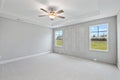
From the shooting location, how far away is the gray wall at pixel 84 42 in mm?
3660

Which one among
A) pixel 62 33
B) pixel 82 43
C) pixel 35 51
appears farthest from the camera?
pixel 62 33

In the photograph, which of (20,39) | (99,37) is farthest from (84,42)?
(20,39)

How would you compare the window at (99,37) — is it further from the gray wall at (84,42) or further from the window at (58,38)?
the window at (58,38)

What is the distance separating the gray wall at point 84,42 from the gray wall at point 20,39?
1.56 meters

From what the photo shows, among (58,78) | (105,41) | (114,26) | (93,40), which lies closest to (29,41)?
(58,78)

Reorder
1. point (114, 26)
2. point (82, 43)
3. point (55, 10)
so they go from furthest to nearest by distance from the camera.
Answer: point (82, 43), point (114, 26), point (55, 10)

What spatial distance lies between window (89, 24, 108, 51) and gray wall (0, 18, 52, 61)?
3600 millimetres

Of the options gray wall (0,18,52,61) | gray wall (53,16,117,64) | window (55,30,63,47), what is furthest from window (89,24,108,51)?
gray wall (0,18,52,61)

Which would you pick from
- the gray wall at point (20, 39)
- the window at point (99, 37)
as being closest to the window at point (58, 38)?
the gray wall at point (20, 39)

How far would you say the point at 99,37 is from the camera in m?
4.28

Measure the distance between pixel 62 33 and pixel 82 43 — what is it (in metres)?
1.96

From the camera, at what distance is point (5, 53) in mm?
3850

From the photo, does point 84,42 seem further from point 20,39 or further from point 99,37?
point 20,39

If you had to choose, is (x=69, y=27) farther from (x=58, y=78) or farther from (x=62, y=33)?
(x=58, y=78)
